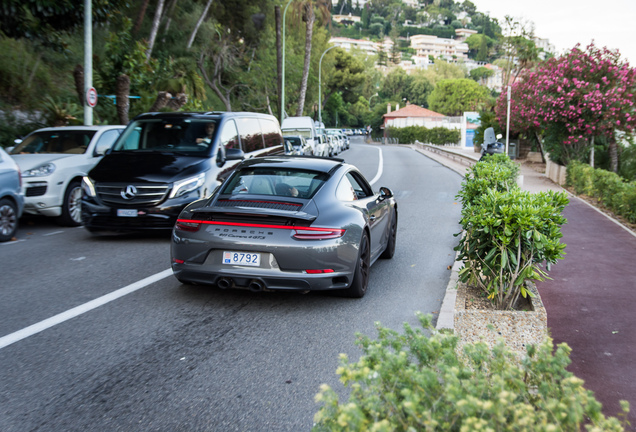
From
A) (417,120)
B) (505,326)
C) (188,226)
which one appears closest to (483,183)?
(505,326)

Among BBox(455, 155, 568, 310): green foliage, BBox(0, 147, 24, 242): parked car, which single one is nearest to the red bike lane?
BBox(455, 155, 568, 310): green foliage

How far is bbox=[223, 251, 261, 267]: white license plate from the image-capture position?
19.6ft

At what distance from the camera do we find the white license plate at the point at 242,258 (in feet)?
19.6

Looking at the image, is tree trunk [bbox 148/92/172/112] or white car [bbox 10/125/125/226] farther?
tree trunk [bbox 148/92/172/112]

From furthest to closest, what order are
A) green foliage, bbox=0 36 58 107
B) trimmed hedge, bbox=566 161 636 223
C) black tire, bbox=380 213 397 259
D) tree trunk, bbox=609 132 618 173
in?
tree trunk, bbox=609 132 618 173 < green foliage, bbox=0 36 58 107 < trimmed hedge, bbox=566 161 636 223 < black tire, bbox=380 213 397 259

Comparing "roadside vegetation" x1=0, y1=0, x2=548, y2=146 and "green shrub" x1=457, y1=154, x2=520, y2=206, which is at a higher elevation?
"roadside vegetation" x1=0, y1=0, x2=548, y2=146

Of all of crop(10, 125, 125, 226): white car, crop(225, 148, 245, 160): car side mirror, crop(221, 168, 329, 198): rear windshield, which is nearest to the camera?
crop(221, 168, 329, 198): rear windshield

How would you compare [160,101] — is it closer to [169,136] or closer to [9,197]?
[169,136]

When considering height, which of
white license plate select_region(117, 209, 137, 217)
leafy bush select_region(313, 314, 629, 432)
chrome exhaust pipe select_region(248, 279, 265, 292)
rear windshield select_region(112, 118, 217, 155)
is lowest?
chrome exhaust pipe select_region(248, 279, 265, 292)

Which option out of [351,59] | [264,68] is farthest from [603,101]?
[351,59]

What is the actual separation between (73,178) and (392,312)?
7.85 metres

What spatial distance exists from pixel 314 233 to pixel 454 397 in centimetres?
400

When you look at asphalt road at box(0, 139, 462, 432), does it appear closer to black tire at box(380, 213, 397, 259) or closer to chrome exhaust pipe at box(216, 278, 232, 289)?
black tire at box(380, 213, 397, 259)

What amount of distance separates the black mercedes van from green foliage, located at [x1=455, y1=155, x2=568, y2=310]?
511cm
